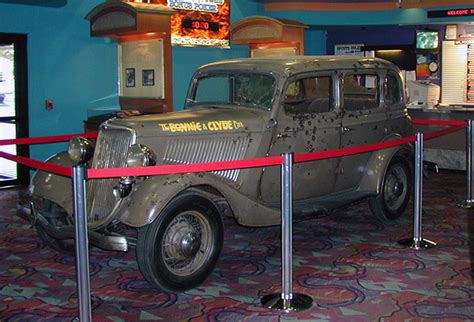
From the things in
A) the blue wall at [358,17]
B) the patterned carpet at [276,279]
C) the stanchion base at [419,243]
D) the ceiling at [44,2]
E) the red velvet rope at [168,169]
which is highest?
the blue wall at [358,17]

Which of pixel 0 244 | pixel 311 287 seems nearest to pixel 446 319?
pixel 311 287

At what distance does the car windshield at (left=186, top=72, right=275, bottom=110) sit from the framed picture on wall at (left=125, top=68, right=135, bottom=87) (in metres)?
2.94

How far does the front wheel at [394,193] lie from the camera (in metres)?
6.74

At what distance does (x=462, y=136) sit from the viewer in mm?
9875

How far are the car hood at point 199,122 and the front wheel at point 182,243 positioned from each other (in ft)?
2.00

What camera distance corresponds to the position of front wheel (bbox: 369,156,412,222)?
6.74 meters

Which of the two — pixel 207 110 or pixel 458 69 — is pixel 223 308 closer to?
pixel 207 110

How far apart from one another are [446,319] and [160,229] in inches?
80.0

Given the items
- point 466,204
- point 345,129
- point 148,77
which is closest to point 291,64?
point 345,129

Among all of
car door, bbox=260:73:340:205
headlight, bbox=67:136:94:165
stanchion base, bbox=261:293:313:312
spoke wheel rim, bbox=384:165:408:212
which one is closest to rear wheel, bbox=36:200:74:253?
headlight, bbox=67:136:94:165

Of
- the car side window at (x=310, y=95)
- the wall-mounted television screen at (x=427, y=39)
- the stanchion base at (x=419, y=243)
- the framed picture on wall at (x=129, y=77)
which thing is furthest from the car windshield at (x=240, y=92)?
the wall-mounted television screen at (x=427, y=39)

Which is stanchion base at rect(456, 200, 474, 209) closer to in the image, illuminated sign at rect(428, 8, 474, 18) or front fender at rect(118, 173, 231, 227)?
front fender at rect(118, 173, 231, 227)

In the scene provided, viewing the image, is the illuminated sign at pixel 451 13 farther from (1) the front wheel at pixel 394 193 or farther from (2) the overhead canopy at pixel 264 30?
(1) the front wheel at pixel 394 193

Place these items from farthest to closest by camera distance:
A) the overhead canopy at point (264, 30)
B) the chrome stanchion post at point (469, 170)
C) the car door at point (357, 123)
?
the overhead canopy at point (264, 30)
the chrome stanchion post at point (469, 170)
the car door at point (357, 123)
